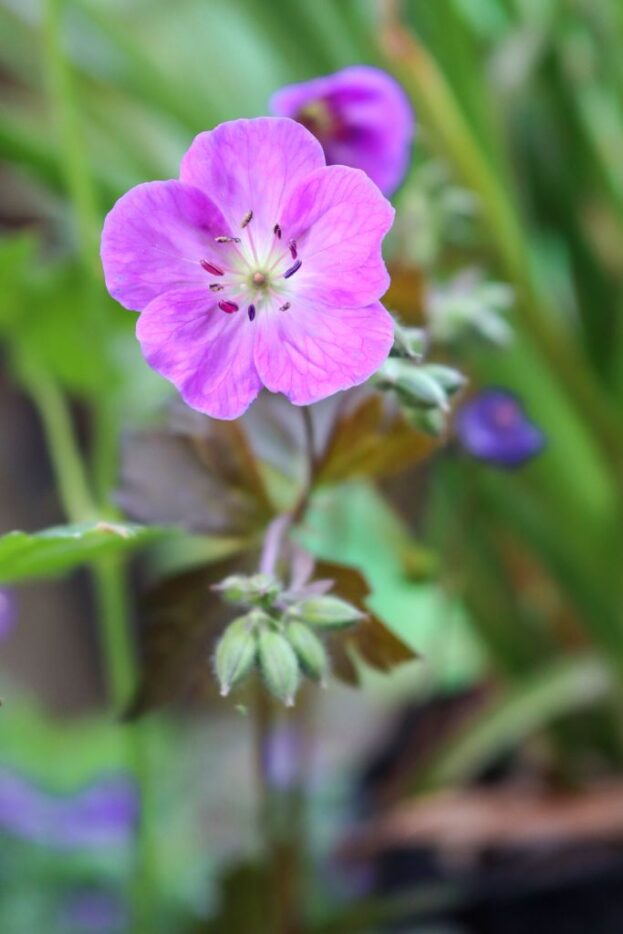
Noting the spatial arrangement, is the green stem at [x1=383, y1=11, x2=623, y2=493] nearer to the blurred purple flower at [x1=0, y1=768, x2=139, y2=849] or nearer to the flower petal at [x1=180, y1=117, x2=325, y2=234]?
the flower petal at [x1=180, y1=117, x2=325, y2=234]

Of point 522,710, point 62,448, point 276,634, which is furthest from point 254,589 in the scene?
point 522,710

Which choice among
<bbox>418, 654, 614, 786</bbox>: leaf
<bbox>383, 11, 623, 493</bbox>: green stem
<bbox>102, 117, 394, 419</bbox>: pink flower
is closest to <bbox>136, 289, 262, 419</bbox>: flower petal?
<bbox>102, 117, 394, 419</bbox>: pink flower

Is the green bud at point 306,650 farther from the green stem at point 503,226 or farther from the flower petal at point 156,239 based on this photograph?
the green stem at point 503,226

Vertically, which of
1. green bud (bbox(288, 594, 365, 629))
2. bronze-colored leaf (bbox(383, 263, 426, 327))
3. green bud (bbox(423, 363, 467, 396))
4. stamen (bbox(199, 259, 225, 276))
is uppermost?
bronze-colored leaf (bbox(383, 263, 426, 327))

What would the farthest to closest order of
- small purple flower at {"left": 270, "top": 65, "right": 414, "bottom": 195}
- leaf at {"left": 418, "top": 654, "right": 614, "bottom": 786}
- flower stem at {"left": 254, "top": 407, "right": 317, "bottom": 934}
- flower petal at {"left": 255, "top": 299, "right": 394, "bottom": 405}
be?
leaf at {"left": 418, "top": 654, "right": 614, "bottom": 786} → flower stem at {"left": 254, "top": 407, "right": 317, "bottom": 934} → small purple flower at {"left": 270, "top": 65, "right": 414, "bottom": 195} → flower petal at {"left": 255, "top": 299, "right": 394, "bottom": 405}

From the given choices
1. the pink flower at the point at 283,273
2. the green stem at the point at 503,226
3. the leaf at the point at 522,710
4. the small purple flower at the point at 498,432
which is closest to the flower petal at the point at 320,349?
the pink flower at the point at 283,273

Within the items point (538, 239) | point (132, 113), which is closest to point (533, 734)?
point (538, 239)
